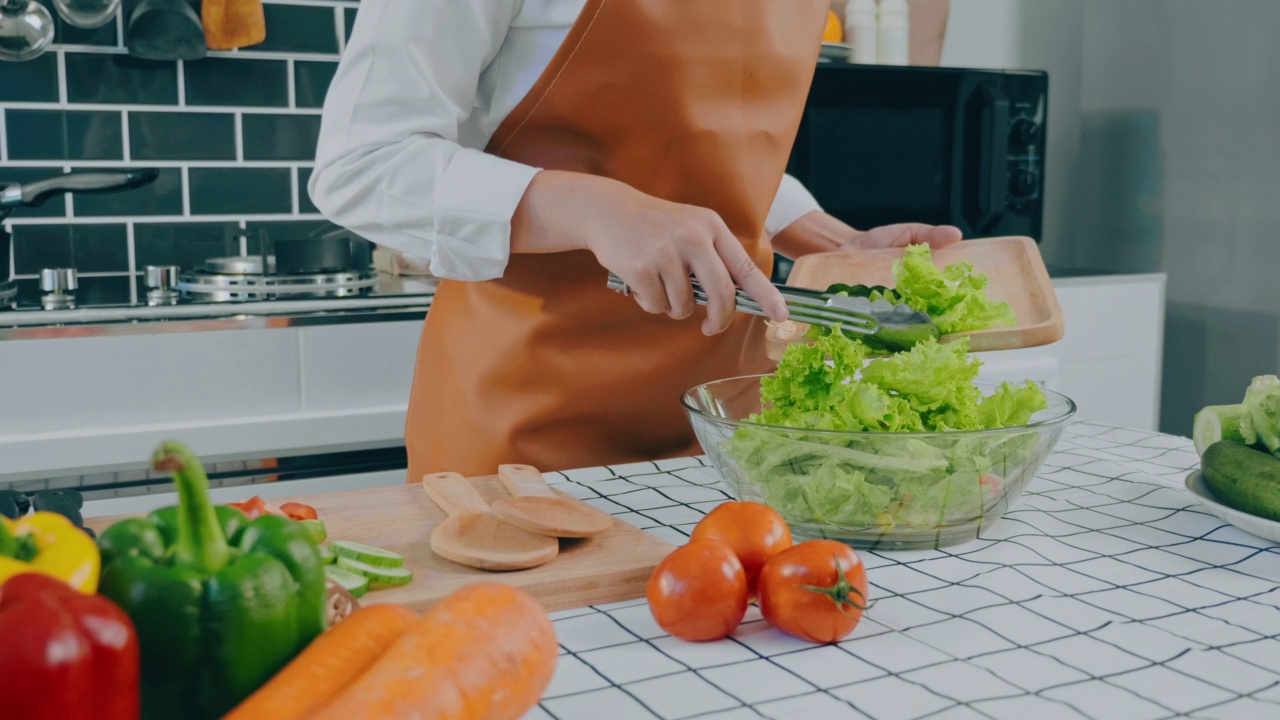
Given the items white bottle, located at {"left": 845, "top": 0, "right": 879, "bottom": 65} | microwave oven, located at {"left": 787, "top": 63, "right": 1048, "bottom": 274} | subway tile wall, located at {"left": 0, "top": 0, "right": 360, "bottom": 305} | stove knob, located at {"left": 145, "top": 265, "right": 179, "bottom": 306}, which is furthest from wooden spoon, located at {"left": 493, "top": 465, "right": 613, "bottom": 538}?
white bottle, located at {"left": 845, "top": 0, "right": 879, "bottom": 65}

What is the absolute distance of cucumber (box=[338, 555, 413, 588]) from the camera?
0.75 m

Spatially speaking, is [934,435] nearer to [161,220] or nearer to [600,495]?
[600,495]

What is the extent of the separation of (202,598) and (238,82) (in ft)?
6.33

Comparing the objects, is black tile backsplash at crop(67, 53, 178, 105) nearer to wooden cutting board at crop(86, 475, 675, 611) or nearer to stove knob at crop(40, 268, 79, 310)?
stove knob at crop(40, 268, 79, 310)

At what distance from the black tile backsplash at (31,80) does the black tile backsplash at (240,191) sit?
0.28m

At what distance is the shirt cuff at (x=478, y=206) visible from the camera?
1022 millimetres

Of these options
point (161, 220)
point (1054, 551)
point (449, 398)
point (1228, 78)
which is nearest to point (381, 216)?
point (449, 398)

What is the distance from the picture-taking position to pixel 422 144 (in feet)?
3.45

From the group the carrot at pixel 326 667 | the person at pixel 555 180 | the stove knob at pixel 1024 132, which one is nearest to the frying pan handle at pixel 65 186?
the person at pixel 555 180

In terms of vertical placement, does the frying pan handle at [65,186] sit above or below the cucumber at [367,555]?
above

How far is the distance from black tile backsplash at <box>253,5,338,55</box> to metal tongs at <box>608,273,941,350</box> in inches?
59.0

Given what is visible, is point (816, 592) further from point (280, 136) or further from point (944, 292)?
point (280, 136)

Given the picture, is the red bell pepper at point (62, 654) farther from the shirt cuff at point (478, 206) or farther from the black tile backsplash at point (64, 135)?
the black tile backsplash at point (64, 135)

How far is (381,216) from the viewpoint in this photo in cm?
109
